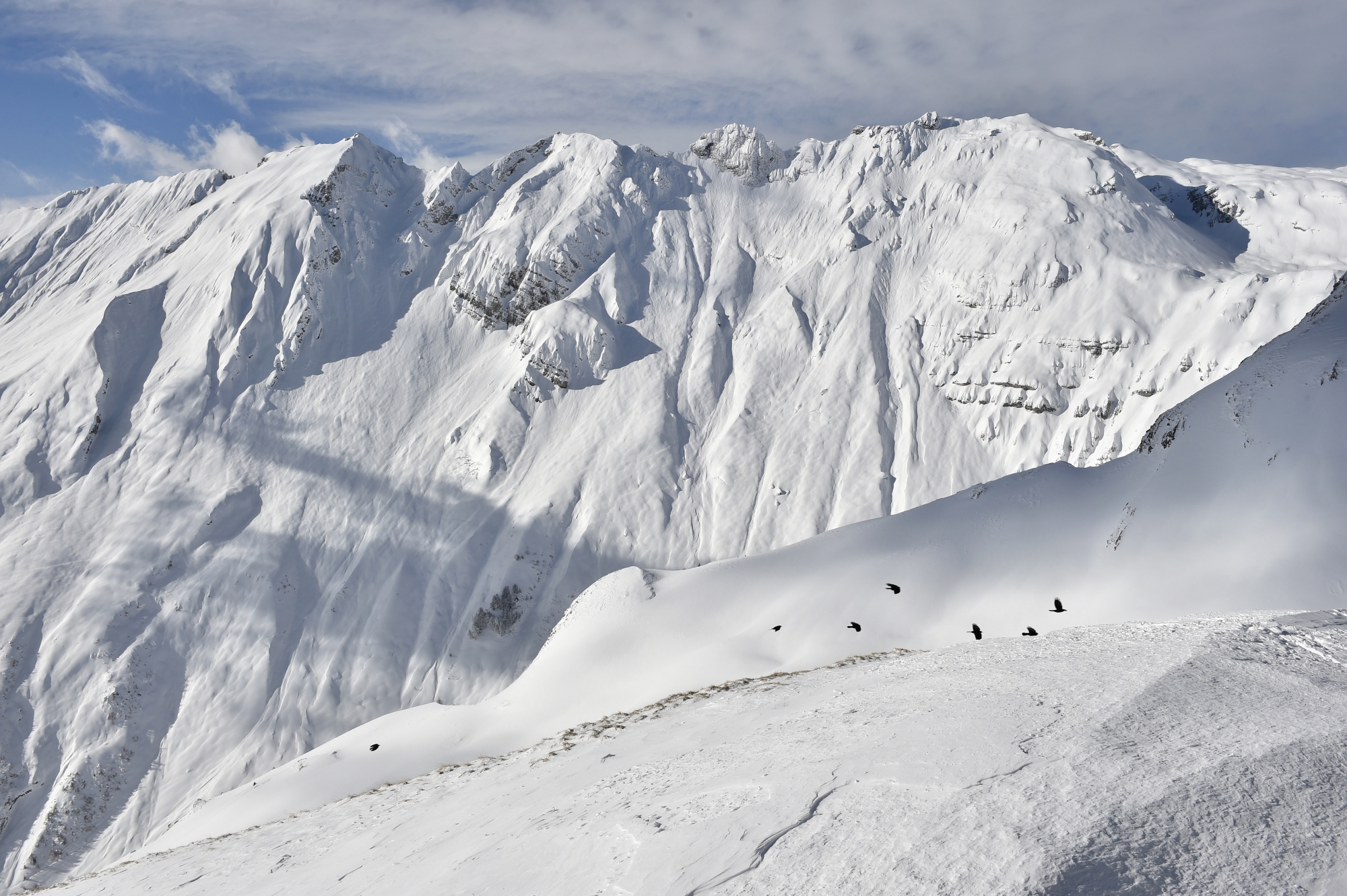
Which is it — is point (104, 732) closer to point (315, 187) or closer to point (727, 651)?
point (727, 651)

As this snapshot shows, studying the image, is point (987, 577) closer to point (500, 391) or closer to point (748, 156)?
point (500, 391)

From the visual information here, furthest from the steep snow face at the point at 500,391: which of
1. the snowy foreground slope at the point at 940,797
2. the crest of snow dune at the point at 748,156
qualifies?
the snowy foreground slope at the point at 940,797

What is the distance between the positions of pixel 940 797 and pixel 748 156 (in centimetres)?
8998

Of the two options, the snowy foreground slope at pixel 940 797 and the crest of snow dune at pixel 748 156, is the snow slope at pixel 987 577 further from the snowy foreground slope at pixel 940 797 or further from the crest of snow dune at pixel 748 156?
the crest of snow dune at pixel 748 156

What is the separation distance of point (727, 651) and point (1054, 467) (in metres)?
12.0

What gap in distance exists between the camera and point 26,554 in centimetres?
5788

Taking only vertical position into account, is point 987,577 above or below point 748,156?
below

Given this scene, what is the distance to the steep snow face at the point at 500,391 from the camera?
53.2 m

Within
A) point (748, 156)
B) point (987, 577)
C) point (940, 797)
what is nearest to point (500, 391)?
point (748, 156)

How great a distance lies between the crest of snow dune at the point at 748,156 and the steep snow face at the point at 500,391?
44 cm

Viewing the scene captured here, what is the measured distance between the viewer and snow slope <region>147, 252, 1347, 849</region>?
47.2 feet

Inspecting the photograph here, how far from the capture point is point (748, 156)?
8800cm

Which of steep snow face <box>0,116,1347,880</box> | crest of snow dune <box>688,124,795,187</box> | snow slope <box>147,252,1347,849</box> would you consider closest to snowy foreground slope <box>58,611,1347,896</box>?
snow slope <box>147,252,1347,849</box>

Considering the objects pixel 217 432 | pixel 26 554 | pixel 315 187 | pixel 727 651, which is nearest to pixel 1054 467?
pixel 727 651
